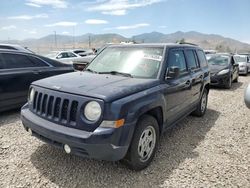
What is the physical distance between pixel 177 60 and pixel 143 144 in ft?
6.18

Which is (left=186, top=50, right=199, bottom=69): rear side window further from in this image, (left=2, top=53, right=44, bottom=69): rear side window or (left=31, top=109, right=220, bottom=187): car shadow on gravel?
(left=2, top=53, right=44, bottom=69): rear side window

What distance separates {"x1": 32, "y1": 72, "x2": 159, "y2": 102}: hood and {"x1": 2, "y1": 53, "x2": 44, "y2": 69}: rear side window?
2614mm

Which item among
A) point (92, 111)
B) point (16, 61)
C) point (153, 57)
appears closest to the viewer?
point (92, 111)

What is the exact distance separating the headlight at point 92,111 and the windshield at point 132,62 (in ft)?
3.70

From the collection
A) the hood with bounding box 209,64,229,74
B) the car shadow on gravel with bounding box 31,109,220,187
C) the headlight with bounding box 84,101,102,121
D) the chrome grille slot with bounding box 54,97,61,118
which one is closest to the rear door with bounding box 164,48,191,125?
the car shadow on gravel with bounding box 31,109,220,187

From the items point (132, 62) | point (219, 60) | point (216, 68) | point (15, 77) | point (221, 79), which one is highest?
point (132, 62)

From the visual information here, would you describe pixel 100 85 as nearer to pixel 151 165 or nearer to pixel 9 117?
pixel 151 165

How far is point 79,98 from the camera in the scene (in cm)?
286

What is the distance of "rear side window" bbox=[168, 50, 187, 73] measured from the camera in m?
4.10

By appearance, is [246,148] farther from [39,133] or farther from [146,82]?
[39,133]

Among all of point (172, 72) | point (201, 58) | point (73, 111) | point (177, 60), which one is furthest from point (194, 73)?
point (73, 111)

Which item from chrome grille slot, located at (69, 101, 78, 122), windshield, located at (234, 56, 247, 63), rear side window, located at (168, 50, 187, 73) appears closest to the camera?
chrome grille slot, located at (69, 101, 78, 122)

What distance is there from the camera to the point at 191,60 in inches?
204

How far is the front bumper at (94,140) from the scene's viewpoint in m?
2.69
